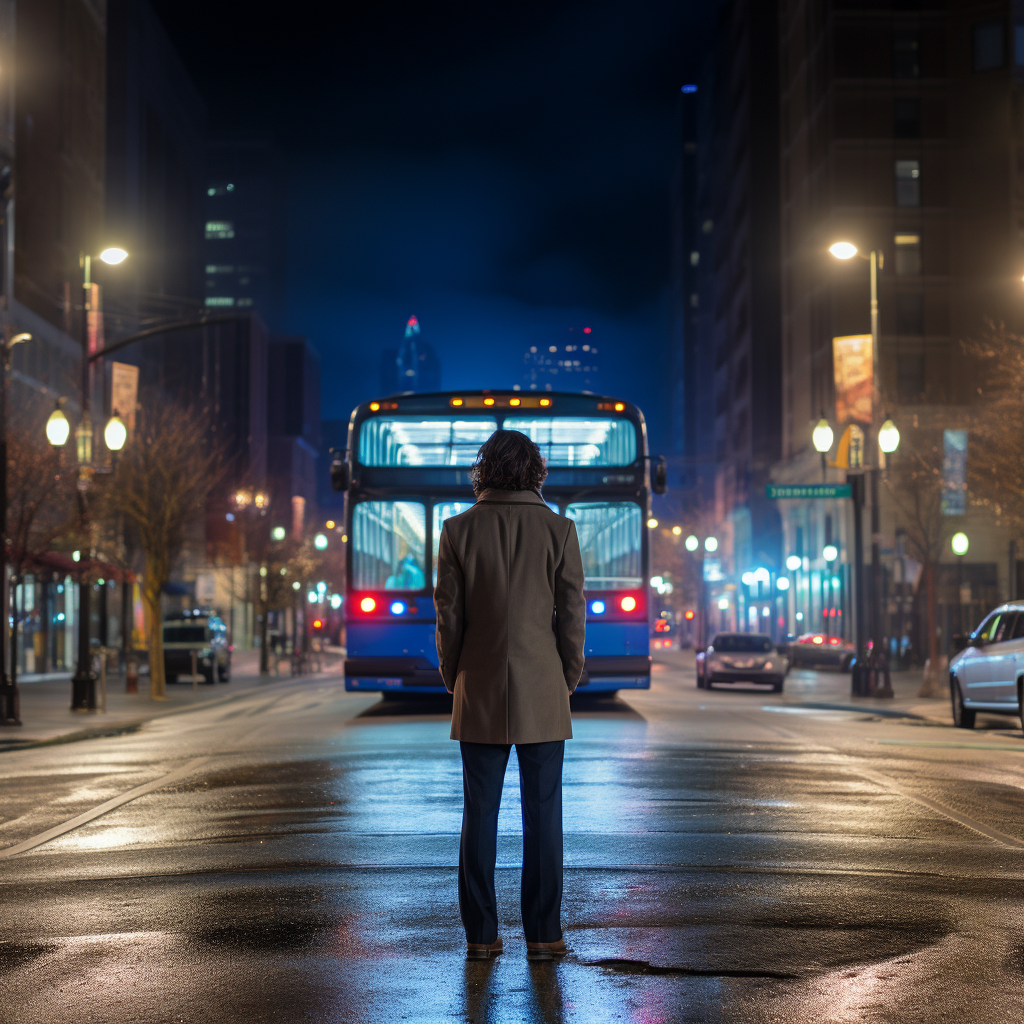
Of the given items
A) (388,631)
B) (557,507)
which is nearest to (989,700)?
(557,507)

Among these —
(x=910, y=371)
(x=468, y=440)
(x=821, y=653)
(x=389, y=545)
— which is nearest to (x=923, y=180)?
(x=910, y=371)

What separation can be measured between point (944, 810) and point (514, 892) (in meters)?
4.75

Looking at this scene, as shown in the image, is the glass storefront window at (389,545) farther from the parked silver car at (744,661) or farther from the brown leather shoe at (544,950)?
the parked silver car at (744,661)

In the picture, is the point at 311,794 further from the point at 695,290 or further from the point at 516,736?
the point at 695,290

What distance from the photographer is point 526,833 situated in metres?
6.02

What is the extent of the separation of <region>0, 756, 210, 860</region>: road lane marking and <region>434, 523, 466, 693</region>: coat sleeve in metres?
4.46

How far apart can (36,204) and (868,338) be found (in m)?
40.4

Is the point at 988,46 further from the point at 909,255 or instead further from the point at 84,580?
the point at 84,580

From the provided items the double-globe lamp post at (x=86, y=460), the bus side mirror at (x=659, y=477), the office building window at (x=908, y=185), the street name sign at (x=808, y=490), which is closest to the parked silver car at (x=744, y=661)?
the street name sign at (x=808, y=490)

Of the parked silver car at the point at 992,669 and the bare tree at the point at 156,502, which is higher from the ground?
the bare tree at the point at 156,502

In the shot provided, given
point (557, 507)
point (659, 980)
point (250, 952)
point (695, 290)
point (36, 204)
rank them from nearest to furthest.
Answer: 1. point (659, 980)
2. point (250, 952)
3. point (557, 507)
4. point (36, 204)
5. point (695, 290)

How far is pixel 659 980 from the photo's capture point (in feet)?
18.8

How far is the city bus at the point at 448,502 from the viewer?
20078mm

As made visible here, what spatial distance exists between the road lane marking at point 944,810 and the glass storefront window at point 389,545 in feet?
24.8
